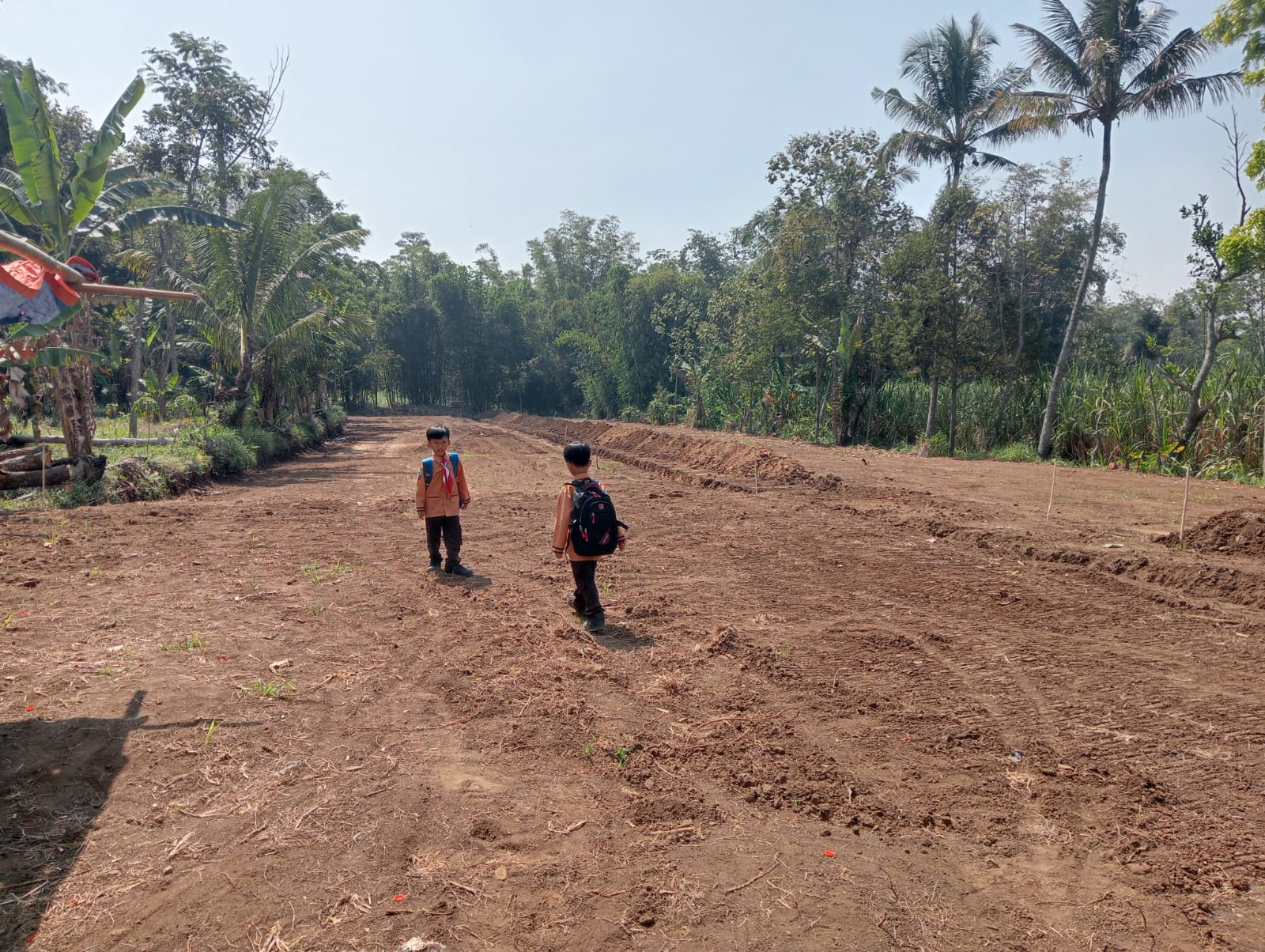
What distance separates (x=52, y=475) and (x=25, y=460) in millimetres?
510

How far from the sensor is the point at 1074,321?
64.7ft

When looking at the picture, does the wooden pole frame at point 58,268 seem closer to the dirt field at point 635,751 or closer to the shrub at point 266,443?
the dirt field at point 635,751

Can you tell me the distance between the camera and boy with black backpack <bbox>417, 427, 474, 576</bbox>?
7461 mm

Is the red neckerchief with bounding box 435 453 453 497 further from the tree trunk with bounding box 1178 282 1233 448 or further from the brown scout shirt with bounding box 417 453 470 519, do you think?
the tree trunk with bounding box 1178 282 1233 448

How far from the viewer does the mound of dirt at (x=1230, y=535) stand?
8688mm

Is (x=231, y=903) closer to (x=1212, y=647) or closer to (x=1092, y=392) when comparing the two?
(x=1212, y=647)

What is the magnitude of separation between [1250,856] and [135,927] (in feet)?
14.3

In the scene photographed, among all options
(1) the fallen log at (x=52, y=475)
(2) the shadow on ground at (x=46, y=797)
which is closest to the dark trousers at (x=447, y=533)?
(2) the shadow on ground at (x=46, y=797)

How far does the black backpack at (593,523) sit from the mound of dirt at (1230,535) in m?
7.35

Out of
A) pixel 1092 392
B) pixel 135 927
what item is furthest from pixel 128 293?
pixel 1092 392

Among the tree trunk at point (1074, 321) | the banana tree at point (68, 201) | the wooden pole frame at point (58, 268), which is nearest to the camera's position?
the wooden pole frame at point (58, 268)

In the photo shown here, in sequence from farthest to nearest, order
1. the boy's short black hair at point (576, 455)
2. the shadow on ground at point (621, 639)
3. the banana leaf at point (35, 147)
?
the banana leaf at point (35, 147)
the shadow on ground at point (621, 639)
the boy's short black hair at point (576, 455)

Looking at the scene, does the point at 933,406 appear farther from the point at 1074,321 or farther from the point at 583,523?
the point at 583,523

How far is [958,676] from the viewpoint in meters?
5.21
